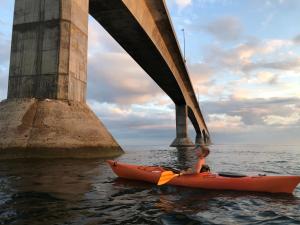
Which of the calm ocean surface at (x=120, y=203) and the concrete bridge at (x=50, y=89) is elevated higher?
the concrete bridge at (x=50, y=89)

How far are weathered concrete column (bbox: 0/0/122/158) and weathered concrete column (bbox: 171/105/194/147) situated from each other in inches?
1651

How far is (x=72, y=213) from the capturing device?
527 cm

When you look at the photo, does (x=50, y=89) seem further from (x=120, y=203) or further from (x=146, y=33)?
(x=146, y=33)

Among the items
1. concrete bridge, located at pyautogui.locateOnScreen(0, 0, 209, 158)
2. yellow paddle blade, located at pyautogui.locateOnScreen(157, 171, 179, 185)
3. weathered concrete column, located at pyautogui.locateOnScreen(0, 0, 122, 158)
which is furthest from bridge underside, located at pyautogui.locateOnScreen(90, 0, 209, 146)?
yellow paddle blade, located at pyautogui.locateOnScreen(157, 171, 179, 185)

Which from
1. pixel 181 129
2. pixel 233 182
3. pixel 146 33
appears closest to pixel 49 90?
pixel 233 182

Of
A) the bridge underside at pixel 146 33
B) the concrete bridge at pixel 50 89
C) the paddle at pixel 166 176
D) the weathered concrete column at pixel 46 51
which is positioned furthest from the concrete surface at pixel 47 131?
the bridge underside at pixel 146 33

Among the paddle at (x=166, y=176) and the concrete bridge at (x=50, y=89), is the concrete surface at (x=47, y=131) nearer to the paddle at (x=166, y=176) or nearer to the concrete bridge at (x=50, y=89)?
the concrete bridge at (x=50, y=89)

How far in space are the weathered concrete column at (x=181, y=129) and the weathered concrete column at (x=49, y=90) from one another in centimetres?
4193

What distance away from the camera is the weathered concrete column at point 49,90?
12.2 metres

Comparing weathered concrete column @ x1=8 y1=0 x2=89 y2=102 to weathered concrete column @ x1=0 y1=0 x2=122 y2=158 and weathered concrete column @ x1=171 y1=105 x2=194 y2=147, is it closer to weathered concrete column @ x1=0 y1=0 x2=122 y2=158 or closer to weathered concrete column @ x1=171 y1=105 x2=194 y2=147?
weathered concrete column @ x1=0 y1=0 x2=122 y2=158

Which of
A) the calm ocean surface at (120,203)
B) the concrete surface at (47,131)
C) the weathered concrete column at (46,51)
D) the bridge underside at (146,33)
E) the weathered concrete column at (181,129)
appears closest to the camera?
the calm ocean surface at (120,203)

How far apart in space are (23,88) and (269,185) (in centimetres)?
1062

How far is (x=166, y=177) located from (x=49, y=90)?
7.27m

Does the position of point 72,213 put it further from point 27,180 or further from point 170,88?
point 170,88
